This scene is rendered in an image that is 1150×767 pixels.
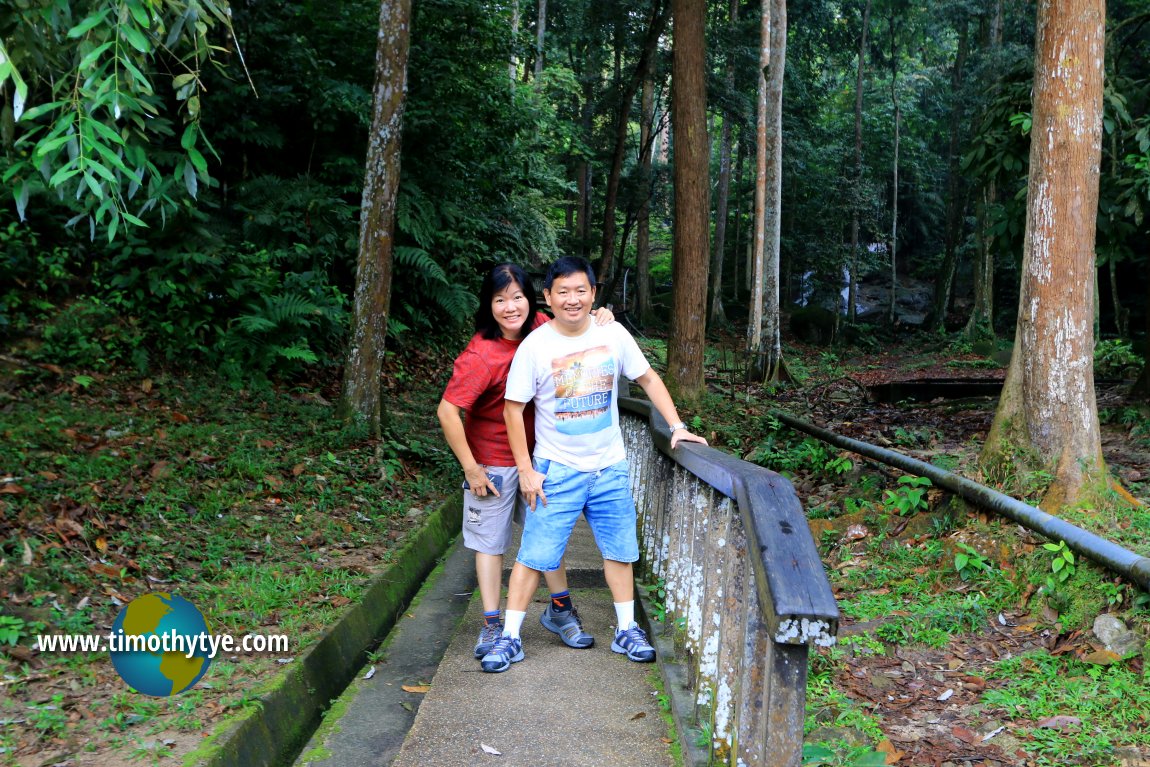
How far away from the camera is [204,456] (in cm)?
641

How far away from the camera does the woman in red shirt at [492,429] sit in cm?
375

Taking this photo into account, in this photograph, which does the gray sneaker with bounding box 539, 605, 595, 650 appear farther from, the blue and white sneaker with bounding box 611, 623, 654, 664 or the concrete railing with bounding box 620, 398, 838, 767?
the concrete railing with bounding box 620, 398, 838, 767

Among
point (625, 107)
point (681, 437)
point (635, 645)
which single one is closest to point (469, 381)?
point (681, 437)

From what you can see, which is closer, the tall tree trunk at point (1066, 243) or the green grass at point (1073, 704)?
the green grass at point (1073, 704)

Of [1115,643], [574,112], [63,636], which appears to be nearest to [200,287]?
[63,636]

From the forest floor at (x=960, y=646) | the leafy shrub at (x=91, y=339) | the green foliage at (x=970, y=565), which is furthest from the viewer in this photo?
the leafy shrub at (x=91, y=339)

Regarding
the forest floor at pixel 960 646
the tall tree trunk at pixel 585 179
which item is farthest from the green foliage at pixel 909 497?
the tall tree trunk at pixel 585 179

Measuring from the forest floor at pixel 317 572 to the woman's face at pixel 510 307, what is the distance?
172 centimetres

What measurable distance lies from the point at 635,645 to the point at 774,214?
13972 mm

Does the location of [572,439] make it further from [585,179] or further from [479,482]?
[585,179]

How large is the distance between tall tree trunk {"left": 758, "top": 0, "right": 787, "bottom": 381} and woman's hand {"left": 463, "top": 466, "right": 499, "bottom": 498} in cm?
1214

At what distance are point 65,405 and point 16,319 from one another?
55.9 inches

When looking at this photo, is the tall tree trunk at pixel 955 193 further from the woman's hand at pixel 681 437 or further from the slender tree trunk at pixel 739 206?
the woman's hand at pixel 681 437

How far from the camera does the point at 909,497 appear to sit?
5844mm
